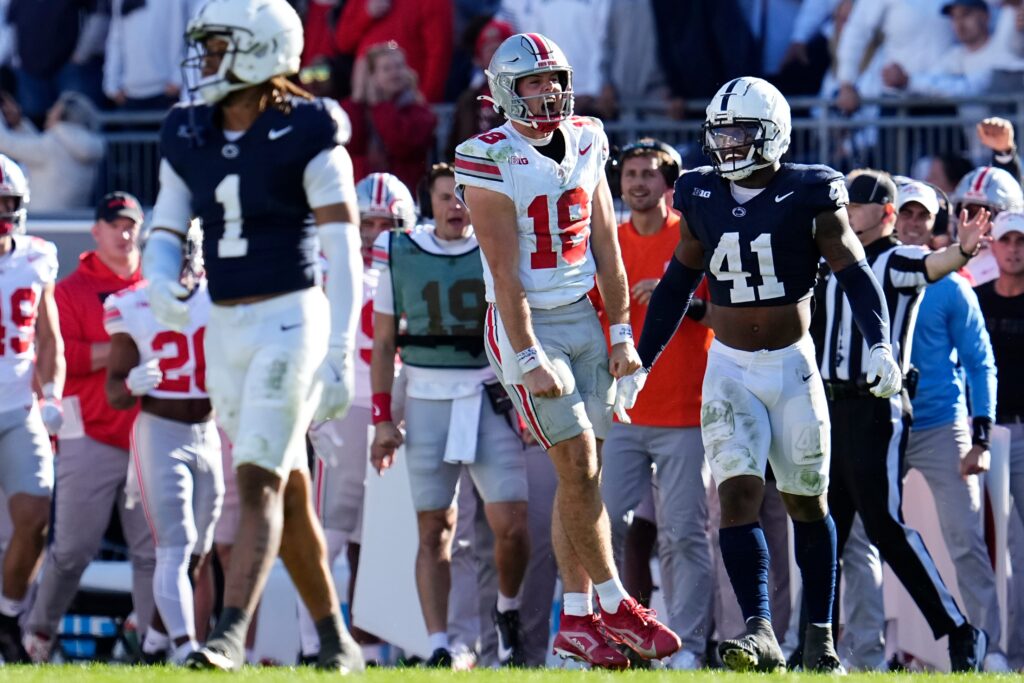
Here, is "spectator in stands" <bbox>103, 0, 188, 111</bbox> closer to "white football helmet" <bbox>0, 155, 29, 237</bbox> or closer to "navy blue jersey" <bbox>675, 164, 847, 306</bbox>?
"white football helmet" <bbox>0, 155, 29, 237</bbox>

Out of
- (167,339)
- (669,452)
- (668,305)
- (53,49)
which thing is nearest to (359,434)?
(167,339)

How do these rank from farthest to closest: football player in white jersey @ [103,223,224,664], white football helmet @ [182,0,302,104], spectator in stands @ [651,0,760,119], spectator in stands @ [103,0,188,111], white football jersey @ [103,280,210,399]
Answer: spectator in stands @ [103,0,188,111] → spectator in stands @ [651,0,760,119] → white football jersey @ [103,280,210,399] → football player in white jersey @ [103,223,224,664] → white football helmet @ [182,0,302,104]

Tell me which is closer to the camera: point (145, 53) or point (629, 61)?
point (629, 61)

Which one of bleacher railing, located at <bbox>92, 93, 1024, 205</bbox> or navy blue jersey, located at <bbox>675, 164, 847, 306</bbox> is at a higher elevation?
bleacher railing, located at <bbox>92, 93, 1024, 205</bbox>

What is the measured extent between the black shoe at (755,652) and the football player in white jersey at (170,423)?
9.51 ft

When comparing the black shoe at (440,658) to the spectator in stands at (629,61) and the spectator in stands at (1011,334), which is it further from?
the spectator in stands at (629,61)

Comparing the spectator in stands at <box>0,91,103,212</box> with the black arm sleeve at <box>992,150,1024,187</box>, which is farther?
the spectator in stands at <box>0,91,103,212</box>

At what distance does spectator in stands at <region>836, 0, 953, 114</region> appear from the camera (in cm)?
1105

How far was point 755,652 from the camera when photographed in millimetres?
6418

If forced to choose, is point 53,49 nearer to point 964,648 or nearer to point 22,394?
point 22,394

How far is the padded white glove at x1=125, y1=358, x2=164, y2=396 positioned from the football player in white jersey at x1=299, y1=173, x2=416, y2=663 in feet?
3.05

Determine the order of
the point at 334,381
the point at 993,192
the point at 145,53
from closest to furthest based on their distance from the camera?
the point at 334,381 < the point at 993,192 < the point at 145,53

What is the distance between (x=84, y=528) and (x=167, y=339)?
3.64ft

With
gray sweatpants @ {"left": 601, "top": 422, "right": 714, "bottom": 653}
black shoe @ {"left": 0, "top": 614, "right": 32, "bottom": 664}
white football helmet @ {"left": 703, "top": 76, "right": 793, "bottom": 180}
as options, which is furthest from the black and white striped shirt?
black shoe @ {"left": 0, "top": 614, "right": 32, "bottom": 664}
